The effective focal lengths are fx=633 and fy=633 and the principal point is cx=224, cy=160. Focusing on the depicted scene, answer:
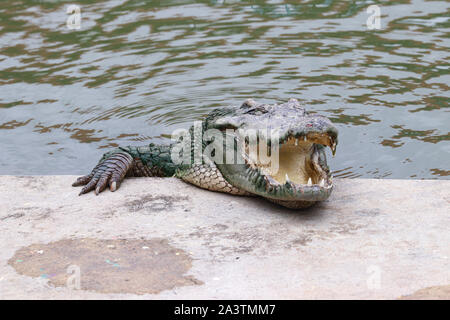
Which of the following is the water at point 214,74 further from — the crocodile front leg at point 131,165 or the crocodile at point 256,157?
the crocodile at point 256,157

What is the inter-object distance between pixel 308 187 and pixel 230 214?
1.96 ft

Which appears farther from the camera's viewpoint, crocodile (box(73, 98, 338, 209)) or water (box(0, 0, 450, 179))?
water (box(0, 0, 450, 179))

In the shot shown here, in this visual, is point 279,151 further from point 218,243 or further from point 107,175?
point 107,175

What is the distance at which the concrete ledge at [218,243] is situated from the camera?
324 cm

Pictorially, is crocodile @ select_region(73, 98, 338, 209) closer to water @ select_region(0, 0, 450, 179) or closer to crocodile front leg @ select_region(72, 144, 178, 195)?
crocodile front leg @ select_region(72, 144, 178, 195)

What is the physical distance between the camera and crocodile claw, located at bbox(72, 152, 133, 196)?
4668 mm

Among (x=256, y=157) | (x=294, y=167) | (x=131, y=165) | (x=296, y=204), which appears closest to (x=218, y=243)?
(x=296, y=204)

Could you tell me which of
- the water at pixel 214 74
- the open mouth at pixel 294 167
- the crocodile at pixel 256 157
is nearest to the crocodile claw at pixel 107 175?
the crocodile at pixel 256 157

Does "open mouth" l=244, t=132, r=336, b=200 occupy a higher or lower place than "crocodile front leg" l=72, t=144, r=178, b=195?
higher

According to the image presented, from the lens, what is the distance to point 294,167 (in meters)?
4.49

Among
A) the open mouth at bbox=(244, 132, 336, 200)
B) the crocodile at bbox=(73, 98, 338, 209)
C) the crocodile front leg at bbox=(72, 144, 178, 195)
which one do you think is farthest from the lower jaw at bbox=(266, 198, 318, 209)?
the crocodile front leg at bbox=(72, 144, 178, 195)

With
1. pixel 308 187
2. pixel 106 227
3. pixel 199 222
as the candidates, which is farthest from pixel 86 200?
pixel 308 187

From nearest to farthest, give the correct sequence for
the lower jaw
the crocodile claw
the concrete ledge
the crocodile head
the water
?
the concrete ledge → the crocodile head → the lower jaw → the crocodile claw → the water
